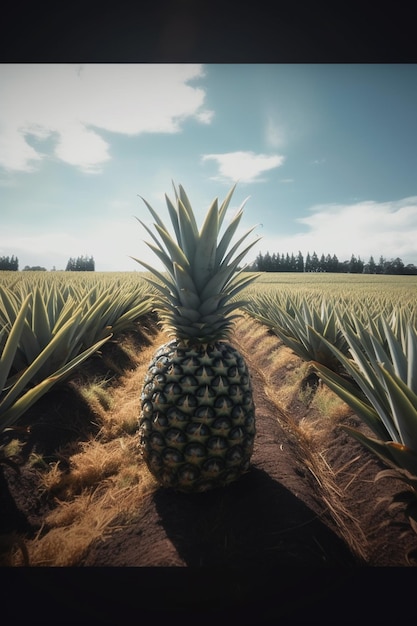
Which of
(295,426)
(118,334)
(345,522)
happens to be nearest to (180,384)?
(345,522)

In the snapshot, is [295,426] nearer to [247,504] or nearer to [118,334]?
[247,504]

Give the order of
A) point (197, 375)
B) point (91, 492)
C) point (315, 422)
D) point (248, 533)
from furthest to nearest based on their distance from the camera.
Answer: point (315, 422) < point (91, 492) < point (197, 375) < point (248, 533)

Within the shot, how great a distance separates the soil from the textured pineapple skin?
0.14 meters

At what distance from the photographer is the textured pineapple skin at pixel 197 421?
1338mm

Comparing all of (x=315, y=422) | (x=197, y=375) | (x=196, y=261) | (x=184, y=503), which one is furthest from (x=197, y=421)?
(x=315, y=422)

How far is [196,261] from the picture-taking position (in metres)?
1.45

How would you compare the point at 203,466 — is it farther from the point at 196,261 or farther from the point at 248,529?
the point at 196,261

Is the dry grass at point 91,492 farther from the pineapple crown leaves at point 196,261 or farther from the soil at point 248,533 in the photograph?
the pineapple crown leaves at point 196,261

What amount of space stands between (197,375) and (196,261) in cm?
51

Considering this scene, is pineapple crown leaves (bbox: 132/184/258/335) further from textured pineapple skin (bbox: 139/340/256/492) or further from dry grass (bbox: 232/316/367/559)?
dry grass (bbox: 232/316/367/559)

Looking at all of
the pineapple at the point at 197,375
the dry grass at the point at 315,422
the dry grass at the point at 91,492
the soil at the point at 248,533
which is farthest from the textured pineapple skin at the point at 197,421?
the dry grass at the point at 315,422

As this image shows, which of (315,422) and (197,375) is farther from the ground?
(197,375)

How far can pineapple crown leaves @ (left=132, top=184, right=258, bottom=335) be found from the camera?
1.40 m

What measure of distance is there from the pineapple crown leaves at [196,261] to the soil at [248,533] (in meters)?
0.82
